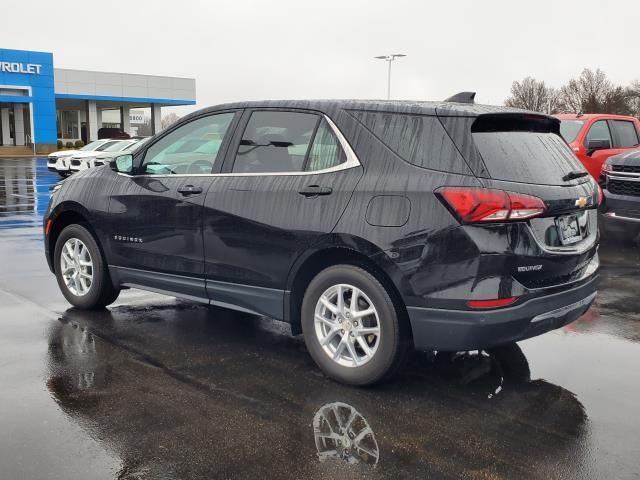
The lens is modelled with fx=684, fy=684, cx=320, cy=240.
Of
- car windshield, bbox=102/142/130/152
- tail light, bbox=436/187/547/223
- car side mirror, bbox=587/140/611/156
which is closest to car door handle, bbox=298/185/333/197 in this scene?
tail light, bbox=436/187/547/223

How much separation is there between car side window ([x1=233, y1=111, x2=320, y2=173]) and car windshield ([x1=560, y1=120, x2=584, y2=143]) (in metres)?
8.60

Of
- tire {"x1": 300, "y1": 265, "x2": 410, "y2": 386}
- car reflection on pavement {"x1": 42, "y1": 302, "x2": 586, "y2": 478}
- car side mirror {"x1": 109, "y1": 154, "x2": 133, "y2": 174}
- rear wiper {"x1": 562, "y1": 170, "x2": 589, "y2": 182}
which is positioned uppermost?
car side mirror {"x1": 109, "y1": 154, "x2": 133, "y2": 174}

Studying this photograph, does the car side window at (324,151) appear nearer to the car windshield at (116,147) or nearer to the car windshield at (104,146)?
the car windshield at (116,147)

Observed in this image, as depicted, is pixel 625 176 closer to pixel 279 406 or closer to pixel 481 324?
pixel 481 324

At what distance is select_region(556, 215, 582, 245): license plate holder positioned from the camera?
4.03 m

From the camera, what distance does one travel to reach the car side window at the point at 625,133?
1252 cm

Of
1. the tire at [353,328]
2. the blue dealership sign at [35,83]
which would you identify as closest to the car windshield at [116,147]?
the tire at [353,328]

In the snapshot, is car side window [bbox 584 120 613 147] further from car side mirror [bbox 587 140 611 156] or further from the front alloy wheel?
the front alloy wheel

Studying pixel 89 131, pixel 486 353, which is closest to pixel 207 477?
pixel 486 353

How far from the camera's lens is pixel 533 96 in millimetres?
89625

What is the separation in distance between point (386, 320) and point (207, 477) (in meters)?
1.40

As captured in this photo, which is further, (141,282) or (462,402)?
(141,282)

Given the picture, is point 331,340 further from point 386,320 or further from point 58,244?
point 58,244

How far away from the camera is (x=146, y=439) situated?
3465 millimetres
